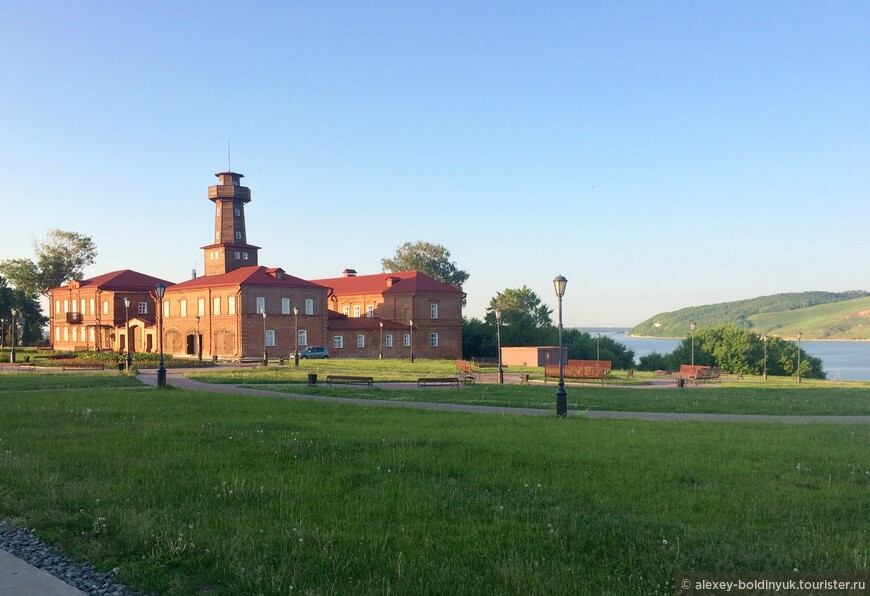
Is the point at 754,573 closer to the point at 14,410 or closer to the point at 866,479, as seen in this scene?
the point at 866,479

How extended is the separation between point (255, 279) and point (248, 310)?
2849 mm

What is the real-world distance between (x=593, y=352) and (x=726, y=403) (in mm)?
51164

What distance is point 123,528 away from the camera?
285 inches

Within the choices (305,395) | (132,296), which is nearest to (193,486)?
(305,395)

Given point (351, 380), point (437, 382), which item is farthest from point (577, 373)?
point (351, 380)

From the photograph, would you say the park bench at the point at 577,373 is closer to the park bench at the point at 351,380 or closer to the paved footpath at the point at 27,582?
the park bench at the point at 351,380

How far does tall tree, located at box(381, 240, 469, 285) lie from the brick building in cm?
1883

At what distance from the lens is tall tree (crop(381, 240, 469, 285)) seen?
98688 mm

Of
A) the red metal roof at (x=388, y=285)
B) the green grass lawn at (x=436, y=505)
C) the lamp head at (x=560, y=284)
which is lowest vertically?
the green grass lawn at (x=436, y=505)

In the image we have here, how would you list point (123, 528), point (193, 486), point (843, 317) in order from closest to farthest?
point (123, 528) → point (193, 486) → point (843, 317)

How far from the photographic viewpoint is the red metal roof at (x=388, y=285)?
237ft

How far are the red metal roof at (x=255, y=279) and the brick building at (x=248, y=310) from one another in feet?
0.32

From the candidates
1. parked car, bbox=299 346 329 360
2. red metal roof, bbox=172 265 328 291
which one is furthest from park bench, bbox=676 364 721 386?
red metal roof, bbox=172 265 328 291

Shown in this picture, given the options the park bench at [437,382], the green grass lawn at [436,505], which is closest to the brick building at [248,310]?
the park bench at [437,382]
